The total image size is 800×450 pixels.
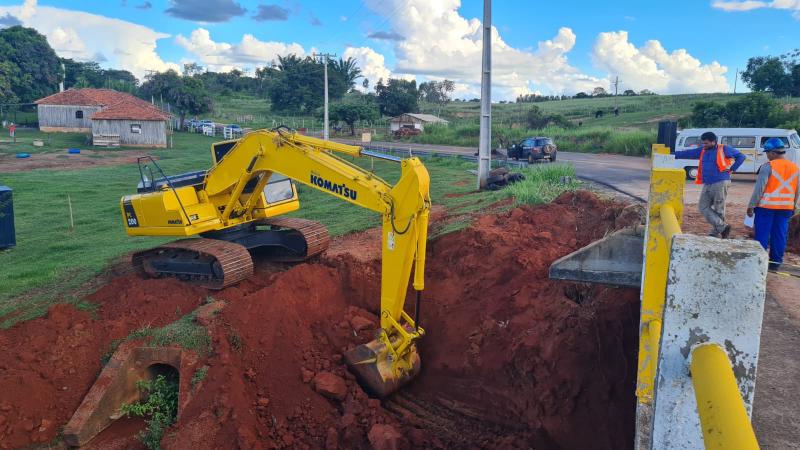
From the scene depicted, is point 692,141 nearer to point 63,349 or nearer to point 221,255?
point 221,255

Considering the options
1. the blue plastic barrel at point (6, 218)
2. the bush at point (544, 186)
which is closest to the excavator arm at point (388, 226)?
the bush at point (544, 186)

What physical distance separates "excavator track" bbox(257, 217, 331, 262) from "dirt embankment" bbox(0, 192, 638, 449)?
812mm

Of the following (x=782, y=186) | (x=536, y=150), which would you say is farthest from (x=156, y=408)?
(x=536, y=150)

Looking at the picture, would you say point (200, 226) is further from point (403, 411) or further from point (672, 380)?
point (672, 380)

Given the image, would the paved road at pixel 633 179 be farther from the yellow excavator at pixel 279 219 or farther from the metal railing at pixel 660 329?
the metal railing at pixel 660 329

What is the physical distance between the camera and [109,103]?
151 ft

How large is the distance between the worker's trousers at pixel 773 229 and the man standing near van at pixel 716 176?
17.9 inches

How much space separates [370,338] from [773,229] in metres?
5.28

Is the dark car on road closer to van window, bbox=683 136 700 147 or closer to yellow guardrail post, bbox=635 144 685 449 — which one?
van window, bbox=683 136 700 147

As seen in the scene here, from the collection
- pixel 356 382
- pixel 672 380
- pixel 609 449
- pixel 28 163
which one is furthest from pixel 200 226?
pixel 28 163

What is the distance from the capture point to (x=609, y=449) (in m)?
4.90

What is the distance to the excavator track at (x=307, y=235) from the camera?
405 inches

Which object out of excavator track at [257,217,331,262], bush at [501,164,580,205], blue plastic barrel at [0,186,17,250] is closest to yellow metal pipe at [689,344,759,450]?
excavator track at [257,217,331,262]

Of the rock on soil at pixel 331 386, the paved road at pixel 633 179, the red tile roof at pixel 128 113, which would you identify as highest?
the red tile roof at pixel 128 113
